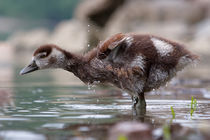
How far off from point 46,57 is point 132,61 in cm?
126

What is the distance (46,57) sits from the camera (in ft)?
22.7

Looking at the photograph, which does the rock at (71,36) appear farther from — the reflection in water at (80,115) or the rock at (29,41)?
the reflection in water at (80,115)

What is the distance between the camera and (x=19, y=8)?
71562 mm

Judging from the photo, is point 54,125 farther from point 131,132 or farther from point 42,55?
point 42,55

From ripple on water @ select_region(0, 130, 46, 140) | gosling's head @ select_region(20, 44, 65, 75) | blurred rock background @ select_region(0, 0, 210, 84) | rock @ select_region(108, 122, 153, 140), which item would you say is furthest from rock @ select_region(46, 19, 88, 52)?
rock @ select_region(108, 122, 153, 140)

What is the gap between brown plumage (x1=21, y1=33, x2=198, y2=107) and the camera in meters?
6.44

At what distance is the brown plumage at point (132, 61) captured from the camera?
6441 mm

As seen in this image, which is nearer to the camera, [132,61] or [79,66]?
[132,61]

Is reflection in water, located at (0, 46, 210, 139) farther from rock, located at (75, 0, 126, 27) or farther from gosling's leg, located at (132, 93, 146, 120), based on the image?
rock, located at (75, 0, 126, 27)

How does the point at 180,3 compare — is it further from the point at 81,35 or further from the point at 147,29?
the point at 81,35

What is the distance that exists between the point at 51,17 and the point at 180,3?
48.7 metres

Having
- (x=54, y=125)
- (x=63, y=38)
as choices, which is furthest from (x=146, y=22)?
(x=54, y=125)

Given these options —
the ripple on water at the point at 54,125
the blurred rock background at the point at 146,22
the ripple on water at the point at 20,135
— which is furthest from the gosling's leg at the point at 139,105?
the blurred rock background at the point at 146,22

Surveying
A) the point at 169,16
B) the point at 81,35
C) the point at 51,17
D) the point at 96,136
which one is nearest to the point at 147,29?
the point at 169,16
